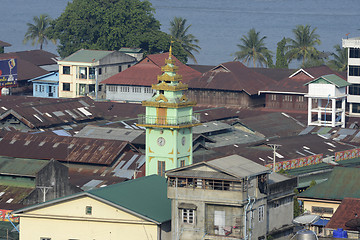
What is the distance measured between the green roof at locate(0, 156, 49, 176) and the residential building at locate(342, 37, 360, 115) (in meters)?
64.5

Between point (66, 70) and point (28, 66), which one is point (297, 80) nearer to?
point (66, 70)

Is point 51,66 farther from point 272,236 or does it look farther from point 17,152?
point 272,236

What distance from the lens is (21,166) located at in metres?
90.6

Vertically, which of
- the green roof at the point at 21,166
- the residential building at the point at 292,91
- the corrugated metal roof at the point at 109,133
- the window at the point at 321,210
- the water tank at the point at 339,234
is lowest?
the window at the point at 321,210

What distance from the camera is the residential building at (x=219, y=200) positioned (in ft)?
221

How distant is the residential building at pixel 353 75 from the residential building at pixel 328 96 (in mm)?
10417

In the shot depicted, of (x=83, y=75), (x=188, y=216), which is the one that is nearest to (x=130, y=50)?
(x=83, y=75)

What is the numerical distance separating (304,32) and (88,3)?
38912 millimetres

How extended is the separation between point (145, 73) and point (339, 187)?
79732 mm

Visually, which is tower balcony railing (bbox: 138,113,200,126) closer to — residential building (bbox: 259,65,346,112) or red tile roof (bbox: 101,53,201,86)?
residential building (bbox: 259,65,346,112)

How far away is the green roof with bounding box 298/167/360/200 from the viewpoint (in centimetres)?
→ 8291

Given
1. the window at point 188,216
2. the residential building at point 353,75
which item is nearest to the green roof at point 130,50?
the residential building at point 353,75

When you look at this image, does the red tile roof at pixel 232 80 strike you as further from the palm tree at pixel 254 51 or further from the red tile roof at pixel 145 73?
the palm tree at pixel 254 51

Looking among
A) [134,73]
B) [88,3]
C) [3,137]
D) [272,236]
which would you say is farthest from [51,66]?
[272,236]
